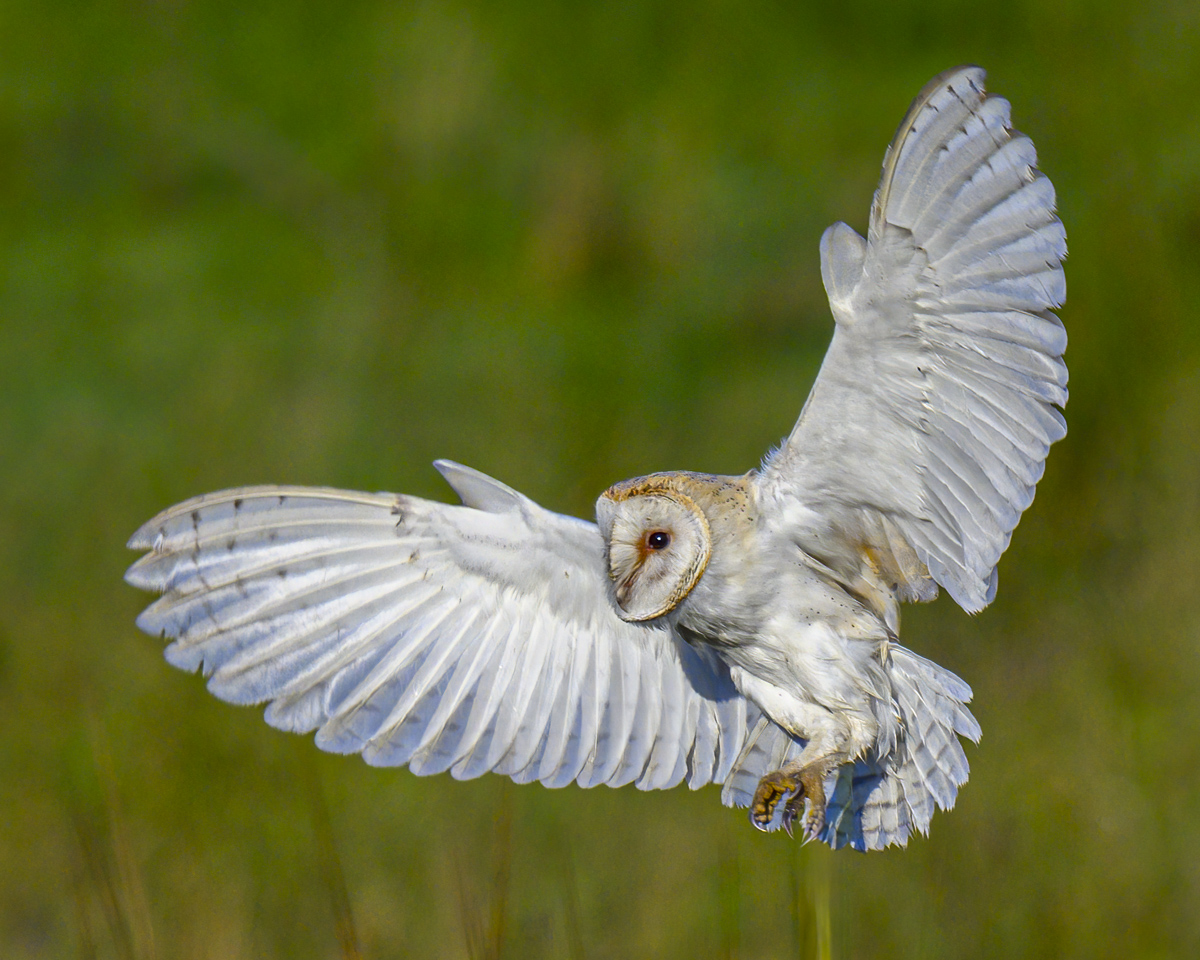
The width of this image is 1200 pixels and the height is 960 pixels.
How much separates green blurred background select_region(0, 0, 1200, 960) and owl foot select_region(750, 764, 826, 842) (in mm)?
508

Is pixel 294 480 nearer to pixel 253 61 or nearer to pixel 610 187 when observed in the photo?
pixel 610 187

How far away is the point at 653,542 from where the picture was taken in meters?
2.48

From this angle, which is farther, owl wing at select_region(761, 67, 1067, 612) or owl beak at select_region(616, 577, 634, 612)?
owl beak at select_region(616, 577, 634, 612)

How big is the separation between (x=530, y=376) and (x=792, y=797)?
491cm

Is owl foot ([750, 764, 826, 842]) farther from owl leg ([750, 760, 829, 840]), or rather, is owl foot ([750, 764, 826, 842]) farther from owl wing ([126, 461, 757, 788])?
owl wing ([126, 461, 757, 788])

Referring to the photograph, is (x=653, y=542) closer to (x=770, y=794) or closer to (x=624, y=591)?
(x=624, y=591)

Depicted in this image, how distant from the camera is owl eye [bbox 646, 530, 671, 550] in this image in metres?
2.47

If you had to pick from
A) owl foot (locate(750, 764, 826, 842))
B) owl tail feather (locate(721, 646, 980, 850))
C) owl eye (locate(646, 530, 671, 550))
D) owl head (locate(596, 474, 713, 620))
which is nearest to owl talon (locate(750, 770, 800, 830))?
owl foot (locate(750, 764, 826, 842))

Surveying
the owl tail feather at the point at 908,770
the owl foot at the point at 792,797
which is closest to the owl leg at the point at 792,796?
the owl foot at the point at 792,797

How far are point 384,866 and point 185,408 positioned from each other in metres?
3.25

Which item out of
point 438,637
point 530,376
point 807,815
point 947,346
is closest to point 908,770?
point 807,815

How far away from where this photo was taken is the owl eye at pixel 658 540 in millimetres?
2467

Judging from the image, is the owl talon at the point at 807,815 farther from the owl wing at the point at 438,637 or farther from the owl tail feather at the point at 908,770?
the owl wing at the point at 438,637

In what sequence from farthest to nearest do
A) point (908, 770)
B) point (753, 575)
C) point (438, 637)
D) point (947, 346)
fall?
point (438, 637) → point (908, 770) → point (753, 575) → point (947, 346)
